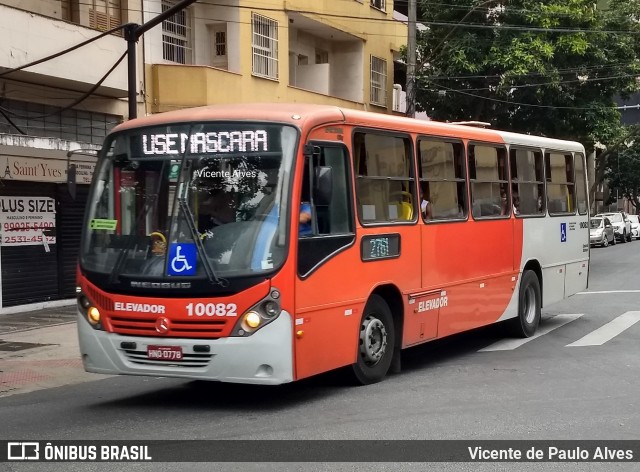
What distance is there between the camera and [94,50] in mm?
16906

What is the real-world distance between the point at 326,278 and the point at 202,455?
7.83 ft

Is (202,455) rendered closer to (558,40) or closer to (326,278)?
(326,278)

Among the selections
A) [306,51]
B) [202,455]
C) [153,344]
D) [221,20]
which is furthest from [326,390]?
[306,51]

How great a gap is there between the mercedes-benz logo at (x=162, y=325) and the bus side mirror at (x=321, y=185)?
5.70 ft

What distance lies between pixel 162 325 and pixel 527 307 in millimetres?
6853

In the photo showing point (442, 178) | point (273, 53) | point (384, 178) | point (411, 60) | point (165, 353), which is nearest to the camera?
point (165, 353)

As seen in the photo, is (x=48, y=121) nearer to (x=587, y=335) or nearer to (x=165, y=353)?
(x=165, y=353)

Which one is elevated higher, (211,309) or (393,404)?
(211,309)

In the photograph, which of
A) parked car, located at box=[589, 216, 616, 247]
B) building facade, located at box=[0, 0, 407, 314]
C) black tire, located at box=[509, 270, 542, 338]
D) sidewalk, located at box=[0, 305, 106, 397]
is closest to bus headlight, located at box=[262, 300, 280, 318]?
sidewalk, located at box=[0, 305, 106, 397]

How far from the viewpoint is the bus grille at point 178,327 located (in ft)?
24.7

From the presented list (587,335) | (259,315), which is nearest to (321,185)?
(259,315)

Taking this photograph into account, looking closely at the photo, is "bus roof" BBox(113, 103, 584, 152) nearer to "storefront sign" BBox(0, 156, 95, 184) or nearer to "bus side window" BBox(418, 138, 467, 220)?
"bus side window" BBox(418, 138, 467, 220)

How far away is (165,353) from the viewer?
769 centimetres

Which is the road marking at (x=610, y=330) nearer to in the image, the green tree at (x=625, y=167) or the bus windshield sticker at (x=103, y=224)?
the bus windshield sticker at (x=103, y=224)
